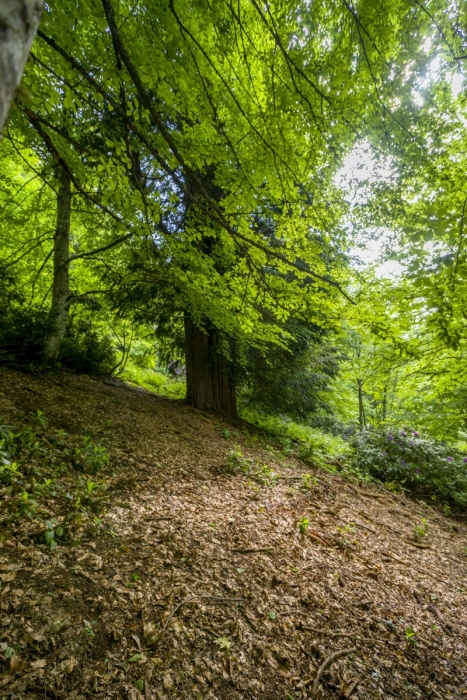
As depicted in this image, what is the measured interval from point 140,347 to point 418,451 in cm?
894

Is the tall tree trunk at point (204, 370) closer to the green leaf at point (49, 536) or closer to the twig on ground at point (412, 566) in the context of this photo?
the twig on ground at point (412, 566)

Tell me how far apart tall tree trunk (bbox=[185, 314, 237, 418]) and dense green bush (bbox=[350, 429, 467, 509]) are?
320 centimetres

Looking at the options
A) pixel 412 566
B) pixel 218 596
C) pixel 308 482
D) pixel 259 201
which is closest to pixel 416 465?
pixel 308 482

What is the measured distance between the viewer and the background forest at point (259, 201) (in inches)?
102

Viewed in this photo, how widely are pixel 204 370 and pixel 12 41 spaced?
6.41 meters

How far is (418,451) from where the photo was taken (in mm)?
6762

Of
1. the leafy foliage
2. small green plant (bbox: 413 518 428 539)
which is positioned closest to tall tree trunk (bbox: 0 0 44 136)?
the leafy foliage

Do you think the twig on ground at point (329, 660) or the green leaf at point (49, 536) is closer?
the twig on ground at point (329, 660)

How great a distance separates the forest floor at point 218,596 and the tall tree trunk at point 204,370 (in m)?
2.79

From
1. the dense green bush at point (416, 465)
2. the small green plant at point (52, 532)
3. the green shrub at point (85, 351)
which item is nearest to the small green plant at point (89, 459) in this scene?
the small green plant at point (52, 532)

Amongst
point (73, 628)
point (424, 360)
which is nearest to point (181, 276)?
point (73, 628)

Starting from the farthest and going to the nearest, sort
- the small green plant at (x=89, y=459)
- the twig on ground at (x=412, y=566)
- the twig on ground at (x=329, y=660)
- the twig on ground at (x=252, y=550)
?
1. the twig on ground at (x=412, y=566)
2. the small green plant at (x=89, y=459)
3. the twig on ground at (x=252, y=550)
4. the twig on ground at (x=329, y=660)

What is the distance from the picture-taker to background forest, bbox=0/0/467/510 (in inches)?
102

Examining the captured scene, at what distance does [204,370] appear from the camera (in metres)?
6.82
